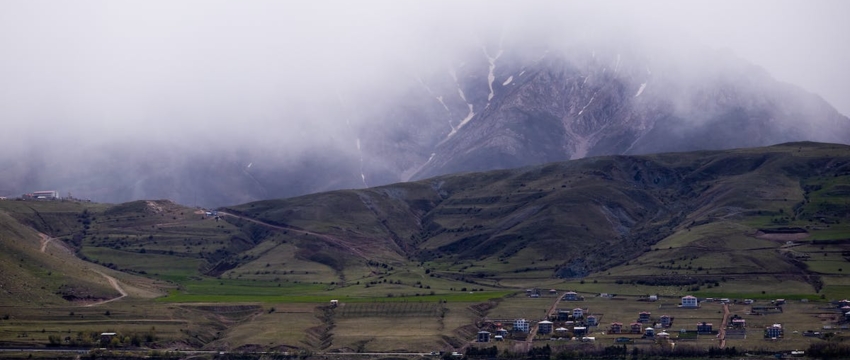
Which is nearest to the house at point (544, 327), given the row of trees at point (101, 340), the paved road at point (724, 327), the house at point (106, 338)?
the paved road at point (724, 327)

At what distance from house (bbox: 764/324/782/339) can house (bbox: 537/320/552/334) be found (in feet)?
99.6

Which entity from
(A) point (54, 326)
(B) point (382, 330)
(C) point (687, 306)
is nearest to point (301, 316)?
(B) point (382, 330)

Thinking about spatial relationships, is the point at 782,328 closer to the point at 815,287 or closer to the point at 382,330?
the point at 815,287

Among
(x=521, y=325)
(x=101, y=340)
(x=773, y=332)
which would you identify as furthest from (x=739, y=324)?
(x=101, y=340)

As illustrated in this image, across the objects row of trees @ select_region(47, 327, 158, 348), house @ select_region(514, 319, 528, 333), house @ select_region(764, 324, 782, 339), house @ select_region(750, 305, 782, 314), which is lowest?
house @ select_region(764, 324, 782, 339)

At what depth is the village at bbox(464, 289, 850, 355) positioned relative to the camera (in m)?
166

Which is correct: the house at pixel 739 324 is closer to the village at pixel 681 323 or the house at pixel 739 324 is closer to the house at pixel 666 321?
the village at pixel 681 323

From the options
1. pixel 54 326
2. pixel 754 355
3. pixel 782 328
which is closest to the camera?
pixel 754 355

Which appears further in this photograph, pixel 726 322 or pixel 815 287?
pixel 815 287

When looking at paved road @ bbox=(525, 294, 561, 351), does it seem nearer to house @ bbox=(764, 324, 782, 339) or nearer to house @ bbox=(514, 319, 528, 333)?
house @ bbox=(514, 319, 528, 333)

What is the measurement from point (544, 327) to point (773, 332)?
3217cm

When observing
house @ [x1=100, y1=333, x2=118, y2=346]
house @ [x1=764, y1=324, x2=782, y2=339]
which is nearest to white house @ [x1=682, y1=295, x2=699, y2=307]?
house @ [x1=764, y1=324, x2=782, y2=339]

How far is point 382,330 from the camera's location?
602ft

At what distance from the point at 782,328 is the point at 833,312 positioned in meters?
10.6
